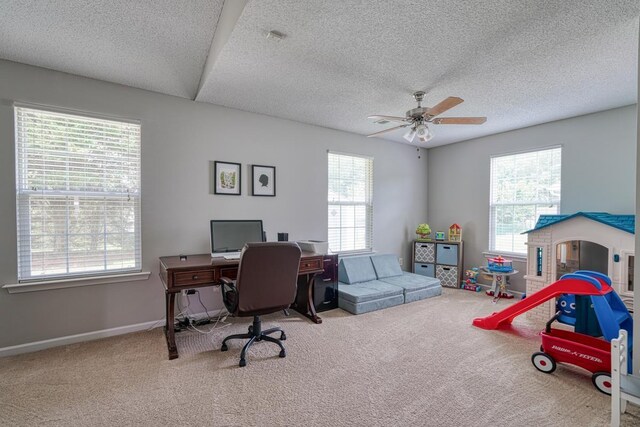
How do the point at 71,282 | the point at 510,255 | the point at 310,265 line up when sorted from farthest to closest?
the point at 510,255
the point at 310,265
the point at 71,282

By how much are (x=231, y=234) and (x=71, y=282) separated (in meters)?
1.49

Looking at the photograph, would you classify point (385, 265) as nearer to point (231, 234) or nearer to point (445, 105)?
point (231, 234)

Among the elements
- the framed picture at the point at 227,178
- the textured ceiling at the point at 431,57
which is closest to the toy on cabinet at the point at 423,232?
the textured ceiling at the point at 431,57

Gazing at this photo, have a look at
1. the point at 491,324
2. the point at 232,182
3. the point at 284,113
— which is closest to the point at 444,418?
the point at 491,324

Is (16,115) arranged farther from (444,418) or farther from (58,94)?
(444,418)

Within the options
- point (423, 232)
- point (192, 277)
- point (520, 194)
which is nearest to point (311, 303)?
point (192, 277)

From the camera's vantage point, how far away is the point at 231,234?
124 inches

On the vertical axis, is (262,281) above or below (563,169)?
below

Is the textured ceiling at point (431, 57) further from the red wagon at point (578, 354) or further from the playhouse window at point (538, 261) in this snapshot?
the red wagon at point (578, 354)

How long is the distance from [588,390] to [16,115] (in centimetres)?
500

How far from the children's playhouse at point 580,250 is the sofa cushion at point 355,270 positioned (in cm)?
200

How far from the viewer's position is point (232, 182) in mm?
3506

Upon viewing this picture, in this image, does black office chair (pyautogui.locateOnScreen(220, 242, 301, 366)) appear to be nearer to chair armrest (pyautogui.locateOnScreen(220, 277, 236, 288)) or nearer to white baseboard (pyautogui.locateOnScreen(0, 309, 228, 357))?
chair armrest (pyautogui.locateOnScreen(220, 277, 236, 288))

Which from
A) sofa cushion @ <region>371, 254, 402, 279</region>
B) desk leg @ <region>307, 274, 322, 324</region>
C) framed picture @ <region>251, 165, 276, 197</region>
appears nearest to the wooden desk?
desk leg @ <region>307, 274, 322, 324</region>
